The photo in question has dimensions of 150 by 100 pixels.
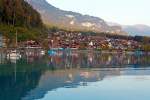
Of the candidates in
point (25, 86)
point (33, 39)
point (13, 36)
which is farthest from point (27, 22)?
point (25, 86)

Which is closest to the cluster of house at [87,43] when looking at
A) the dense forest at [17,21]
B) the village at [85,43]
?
the village at [85,43]

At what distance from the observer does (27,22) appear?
121500 millimetres

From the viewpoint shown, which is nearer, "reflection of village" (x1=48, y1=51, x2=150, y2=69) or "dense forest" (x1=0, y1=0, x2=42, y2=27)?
"reflection of village" (x1=48, y1=51, x2=150, y2=69)

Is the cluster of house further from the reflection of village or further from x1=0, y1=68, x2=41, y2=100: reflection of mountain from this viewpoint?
x1=0, y1=68, x2=41, y2=100: reflection of mountain

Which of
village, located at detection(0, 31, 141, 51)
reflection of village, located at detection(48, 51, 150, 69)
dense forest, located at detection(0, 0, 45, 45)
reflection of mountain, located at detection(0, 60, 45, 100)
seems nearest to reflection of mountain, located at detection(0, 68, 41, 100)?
reflection of mountain, located at detection(0, 60, 45, 100)

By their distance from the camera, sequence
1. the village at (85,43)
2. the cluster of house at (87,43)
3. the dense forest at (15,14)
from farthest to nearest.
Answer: the cluster of house at (87,43) < the village at (85,43) < the dense forest at (15,14)

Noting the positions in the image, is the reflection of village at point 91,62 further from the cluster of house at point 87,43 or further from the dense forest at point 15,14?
the cluster of house at point 87,43

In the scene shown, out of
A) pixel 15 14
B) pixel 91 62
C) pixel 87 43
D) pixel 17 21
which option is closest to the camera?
pixel 91 62

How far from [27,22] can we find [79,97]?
97097mm

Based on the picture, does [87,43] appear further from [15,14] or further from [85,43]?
[15,14]

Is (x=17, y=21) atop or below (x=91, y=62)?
atop

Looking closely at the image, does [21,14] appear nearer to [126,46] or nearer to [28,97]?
[126,46]

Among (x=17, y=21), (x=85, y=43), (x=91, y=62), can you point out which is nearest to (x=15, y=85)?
(x=91, y=62)

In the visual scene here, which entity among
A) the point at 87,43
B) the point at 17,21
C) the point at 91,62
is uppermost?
the point at 17,21
